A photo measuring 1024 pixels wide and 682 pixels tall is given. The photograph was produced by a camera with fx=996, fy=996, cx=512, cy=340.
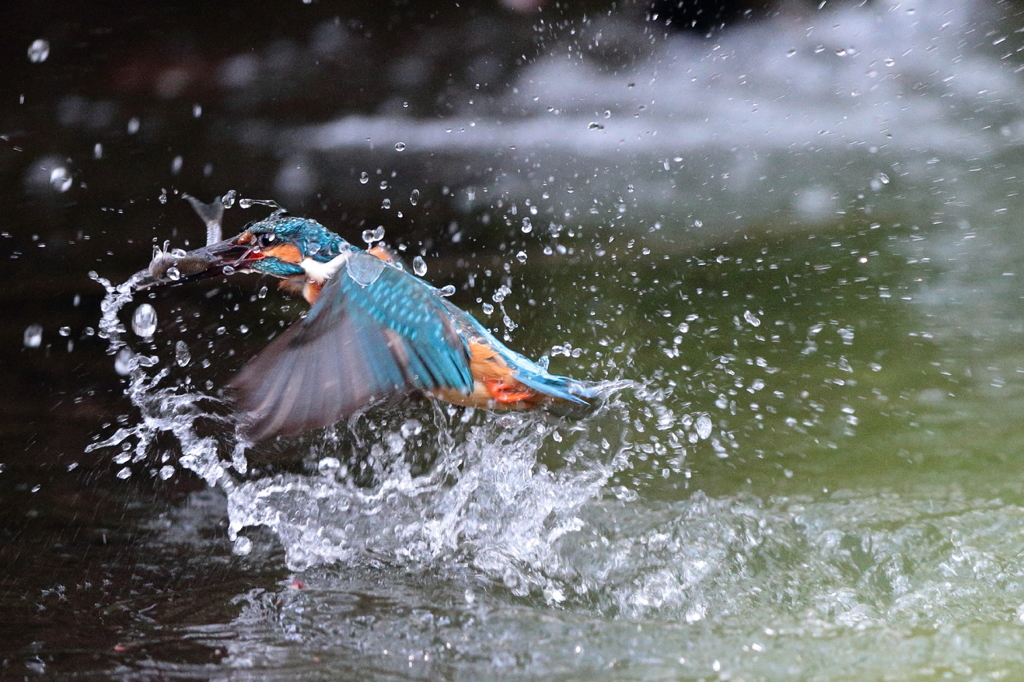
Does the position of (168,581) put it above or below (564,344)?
below

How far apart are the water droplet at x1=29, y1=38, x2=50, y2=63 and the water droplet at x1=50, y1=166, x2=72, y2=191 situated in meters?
0.32

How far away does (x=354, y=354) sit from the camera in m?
1.45

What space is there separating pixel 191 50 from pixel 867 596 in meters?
2.33

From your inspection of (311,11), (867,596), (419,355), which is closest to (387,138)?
(311,11)

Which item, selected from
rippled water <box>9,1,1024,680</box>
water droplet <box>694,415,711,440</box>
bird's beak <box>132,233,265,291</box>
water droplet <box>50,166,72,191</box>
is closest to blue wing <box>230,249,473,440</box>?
bird's beak <box>132,233,265,291</box>

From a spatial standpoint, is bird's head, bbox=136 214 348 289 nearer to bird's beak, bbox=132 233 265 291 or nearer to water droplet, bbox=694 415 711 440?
bird's beak, bbox=132 233 265 291

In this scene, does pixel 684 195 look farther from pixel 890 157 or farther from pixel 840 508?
pixel 840 508

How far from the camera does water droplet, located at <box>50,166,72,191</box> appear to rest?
8.68ft

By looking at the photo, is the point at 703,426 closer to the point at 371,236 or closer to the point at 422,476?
the point at 422,476

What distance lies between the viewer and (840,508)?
170cm

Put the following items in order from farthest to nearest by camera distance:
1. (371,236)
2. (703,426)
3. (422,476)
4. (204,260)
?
1. (371,236)
2. (703,426)
3. (422,476)
4. (204,260)

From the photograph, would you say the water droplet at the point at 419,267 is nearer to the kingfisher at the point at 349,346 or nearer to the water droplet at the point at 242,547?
the kingfisher at the point at 349,346

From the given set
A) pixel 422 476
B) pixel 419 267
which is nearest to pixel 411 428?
pixel 422 476

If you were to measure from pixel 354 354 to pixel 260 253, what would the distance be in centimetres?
33
